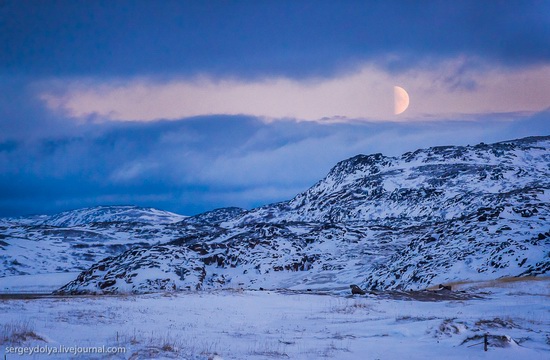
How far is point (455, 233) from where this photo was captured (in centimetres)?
5506

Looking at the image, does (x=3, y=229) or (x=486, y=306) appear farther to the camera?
(x=3, y=229)

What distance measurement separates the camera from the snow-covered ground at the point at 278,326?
14.6 metres

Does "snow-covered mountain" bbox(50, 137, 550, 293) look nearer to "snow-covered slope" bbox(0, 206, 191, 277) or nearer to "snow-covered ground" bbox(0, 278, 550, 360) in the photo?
"snow-covered ground" bbox(0, 278, 550, 360)

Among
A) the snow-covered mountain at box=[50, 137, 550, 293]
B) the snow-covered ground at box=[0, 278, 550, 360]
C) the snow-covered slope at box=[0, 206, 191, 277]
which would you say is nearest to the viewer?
the snow-covered ground at box=[0, 278, 550, 360]

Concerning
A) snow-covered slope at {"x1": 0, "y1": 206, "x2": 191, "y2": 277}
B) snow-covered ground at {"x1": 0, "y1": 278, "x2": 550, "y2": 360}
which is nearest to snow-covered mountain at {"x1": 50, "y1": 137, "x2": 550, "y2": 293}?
snow-covered ground at {"x1": 0, "y1": 278, "x2": 550, "y2": 360}

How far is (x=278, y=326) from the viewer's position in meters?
21.2

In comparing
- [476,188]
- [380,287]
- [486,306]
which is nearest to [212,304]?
[486,306]

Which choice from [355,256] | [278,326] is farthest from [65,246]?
[278,326]

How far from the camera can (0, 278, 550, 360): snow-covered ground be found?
14602 millimetres

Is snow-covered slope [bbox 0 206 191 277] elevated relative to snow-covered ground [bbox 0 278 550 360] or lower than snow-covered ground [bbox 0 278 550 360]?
elevated

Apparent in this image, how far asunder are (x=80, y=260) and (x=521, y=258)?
104 metres

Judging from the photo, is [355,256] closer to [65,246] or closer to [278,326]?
[278,326]

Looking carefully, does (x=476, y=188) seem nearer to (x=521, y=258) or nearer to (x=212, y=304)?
(x=521, y=258)

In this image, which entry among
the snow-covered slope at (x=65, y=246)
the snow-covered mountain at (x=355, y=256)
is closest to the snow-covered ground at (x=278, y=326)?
the snow-covered mountain at (x=355, y=256)
